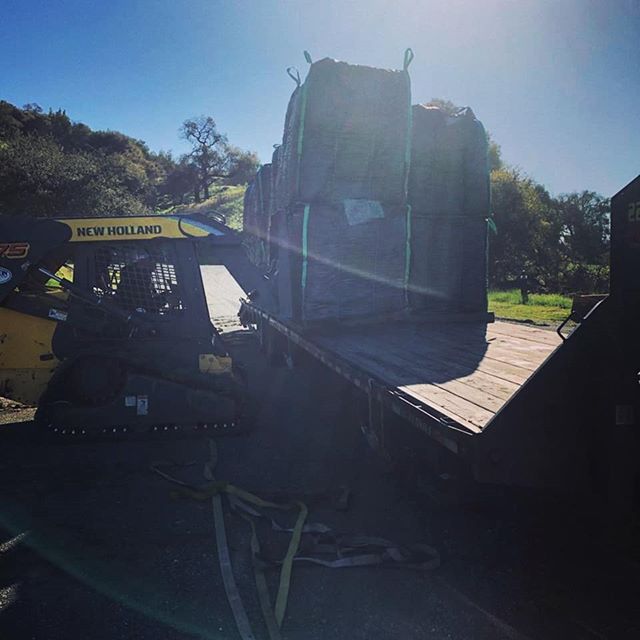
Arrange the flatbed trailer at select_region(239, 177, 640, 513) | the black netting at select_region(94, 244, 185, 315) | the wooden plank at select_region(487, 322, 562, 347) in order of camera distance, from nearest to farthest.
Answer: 1. the flatbed trailer at select_region(239, 177, 640, 513)
2. the wooden plank at select_region(487, 322, 562, 347)
3. the black netting at select_region(94, 244, 185, 315)

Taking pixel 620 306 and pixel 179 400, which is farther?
pixel 179 400

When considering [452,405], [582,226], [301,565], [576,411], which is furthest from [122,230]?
[582,226]

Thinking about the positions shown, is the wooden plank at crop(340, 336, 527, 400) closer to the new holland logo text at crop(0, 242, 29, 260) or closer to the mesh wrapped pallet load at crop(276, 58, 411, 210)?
the mesh wrapped pallet load at crop(276, 58, 411, 210)

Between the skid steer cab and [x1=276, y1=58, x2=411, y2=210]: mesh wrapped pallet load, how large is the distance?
1349 millimetres

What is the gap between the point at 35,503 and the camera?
4273 mm

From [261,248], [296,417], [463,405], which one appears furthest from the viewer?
[261,248]

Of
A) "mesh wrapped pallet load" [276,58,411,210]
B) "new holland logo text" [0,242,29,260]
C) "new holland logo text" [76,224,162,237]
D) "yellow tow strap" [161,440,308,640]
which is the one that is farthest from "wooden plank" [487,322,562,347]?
"new holland logo text" [0,242,29,260]

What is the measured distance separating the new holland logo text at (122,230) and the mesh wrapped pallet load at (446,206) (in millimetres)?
2827

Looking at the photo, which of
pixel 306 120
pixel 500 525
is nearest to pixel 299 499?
pixel 500 525

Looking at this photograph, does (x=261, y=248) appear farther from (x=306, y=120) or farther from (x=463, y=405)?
(x=463, y=405)

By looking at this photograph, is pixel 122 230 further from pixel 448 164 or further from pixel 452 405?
pixel 452 405

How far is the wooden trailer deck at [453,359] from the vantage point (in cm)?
316

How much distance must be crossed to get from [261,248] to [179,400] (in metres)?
4.14

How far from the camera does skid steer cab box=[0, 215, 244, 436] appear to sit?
18.3ft
